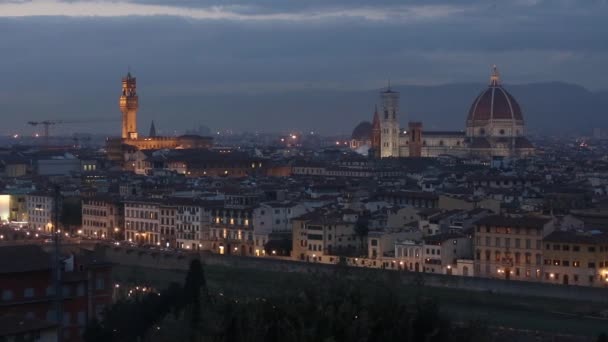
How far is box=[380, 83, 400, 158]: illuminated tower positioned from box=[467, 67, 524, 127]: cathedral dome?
8161mm

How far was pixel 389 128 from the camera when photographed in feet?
334

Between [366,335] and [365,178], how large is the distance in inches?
2185

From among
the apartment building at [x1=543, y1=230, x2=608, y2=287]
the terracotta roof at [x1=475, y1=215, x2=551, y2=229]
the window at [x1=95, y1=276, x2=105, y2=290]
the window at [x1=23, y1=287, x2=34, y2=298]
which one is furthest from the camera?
the terracotta roof at [x1=475, y1=215, x2=551, y2=229]

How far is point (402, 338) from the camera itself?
1465 centimetres

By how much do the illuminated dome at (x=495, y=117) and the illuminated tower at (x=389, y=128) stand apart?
799 cm

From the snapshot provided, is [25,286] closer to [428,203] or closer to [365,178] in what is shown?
[428,203]

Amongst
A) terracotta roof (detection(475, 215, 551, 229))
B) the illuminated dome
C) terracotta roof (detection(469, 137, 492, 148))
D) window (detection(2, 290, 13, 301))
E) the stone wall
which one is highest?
the illuminated dome

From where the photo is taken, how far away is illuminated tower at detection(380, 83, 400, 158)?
333ft

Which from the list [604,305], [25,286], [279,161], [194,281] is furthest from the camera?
[279,161]

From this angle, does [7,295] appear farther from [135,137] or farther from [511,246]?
[135,137]

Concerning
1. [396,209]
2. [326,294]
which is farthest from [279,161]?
[326,294]

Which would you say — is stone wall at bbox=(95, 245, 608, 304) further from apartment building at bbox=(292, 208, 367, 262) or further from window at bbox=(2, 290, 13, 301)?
window at bbox=(2, 290, 13, 301)

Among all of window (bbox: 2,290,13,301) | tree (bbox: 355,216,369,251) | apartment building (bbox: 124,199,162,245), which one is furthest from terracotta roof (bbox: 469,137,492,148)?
window (bbox: 2,290,13,301)

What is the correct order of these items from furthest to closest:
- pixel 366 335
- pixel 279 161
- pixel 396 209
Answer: pixel 279 161 < pixel 396 209 < pixel 366 335
